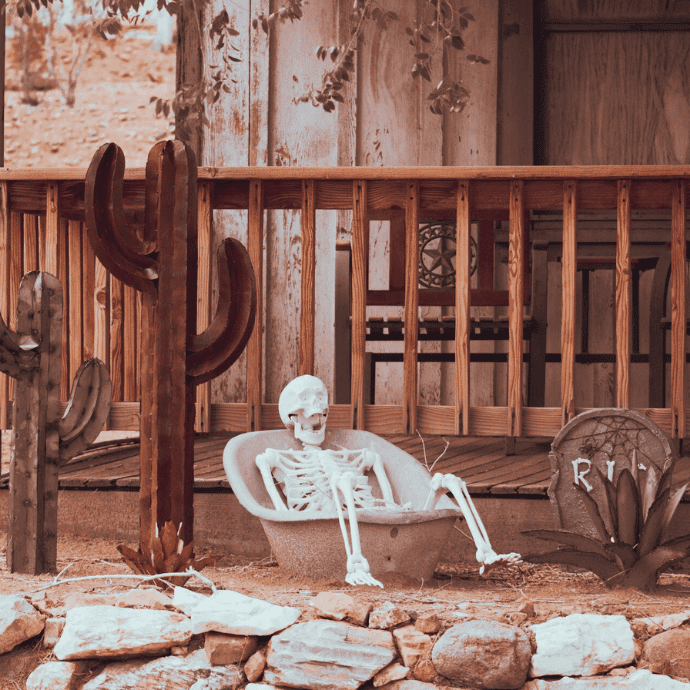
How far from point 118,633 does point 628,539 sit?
1.69 m

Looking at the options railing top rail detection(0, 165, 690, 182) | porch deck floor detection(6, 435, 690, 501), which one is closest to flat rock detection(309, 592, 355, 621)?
porch deck floor detection(6, 435, 690, 501)

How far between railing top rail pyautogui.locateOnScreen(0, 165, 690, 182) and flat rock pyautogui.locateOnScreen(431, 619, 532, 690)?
199 centimetres

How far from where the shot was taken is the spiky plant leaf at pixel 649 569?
3039 millimetres

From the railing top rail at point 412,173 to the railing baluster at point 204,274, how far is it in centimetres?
10

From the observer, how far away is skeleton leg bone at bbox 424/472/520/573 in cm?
305

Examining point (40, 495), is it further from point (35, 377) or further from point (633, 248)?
point (633, 248)

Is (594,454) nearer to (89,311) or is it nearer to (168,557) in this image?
(168,557)

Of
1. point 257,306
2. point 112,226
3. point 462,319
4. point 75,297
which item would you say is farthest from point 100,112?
point 112,226

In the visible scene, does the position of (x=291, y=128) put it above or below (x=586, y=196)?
above

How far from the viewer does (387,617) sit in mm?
2814

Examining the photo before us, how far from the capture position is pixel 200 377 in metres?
3.41

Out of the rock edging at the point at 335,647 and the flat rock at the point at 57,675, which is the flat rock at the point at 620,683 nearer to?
the rock edging at the point at 335,647

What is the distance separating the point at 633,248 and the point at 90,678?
142 inches

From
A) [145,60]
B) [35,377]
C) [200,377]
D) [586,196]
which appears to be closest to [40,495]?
[35,377]
